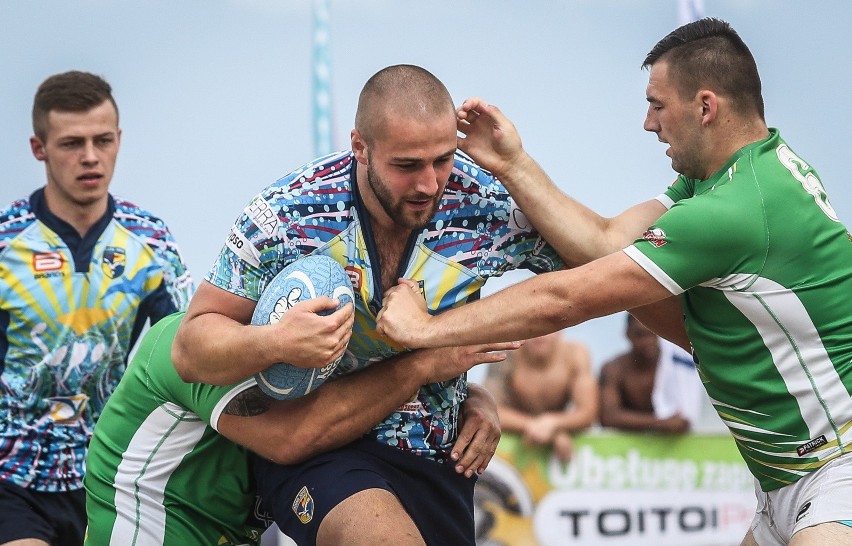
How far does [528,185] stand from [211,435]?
1643 millimetres

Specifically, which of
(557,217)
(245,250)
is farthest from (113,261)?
(557,217)

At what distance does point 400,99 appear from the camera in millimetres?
4020

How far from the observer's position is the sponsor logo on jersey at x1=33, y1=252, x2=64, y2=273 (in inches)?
217

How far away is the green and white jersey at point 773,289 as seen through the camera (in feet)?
12.3

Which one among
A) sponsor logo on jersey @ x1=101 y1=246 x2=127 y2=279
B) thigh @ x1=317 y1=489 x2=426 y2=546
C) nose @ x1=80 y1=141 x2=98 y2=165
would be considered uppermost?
nose @ x1=80 y1=141 x2=98 y2=165

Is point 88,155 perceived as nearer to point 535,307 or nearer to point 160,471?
point 160,471

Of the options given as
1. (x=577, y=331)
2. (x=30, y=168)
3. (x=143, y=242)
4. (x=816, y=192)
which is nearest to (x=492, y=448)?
(x=816, y=192)

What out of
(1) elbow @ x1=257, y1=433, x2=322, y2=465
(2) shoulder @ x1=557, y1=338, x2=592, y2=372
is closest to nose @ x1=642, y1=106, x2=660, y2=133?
(1) elbow @ x1=257, y1=433, x2=322, y2=465

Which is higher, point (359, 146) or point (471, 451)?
point (359, 146)

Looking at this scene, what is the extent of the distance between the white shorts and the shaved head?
1.77 metres

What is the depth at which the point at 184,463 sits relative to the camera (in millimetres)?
4691

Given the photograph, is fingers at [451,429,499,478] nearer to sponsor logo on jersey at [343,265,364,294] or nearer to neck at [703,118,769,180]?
sponsor logo on jersey at [343,265,364,294]

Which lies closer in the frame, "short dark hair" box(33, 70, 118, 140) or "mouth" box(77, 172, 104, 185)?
"mouth" box(77, 172, 104, 185)

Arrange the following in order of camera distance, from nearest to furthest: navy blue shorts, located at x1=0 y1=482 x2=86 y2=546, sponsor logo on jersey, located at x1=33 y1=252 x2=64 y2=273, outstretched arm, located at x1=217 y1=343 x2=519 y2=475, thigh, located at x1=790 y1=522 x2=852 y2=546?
thigh, located at x1=790 y1=522 x2=852 y2=546 → outstretched arm, located at x1=217 y1=343 x2=519 y2=475 → navy blue shorts, located at x1=0 y1=482 x2=86 y2=546 → sponsor logo on jersey, located at x1=33 y1=252 x2=64 y2=273
